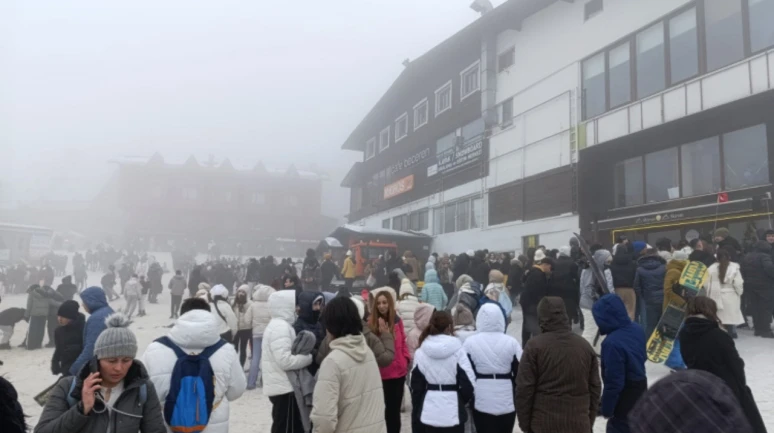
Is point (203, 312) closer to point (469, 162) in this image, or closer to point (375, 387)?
point (375, 387)

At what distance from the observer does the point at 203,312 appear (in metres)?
3.79

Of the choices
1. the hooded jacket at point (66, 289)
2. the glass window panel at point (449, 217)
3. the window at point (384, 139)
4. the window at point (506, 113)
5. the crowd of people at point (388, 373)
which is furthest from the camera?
the window at point (384, 139)

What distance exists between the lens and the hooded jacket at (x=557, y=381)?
12.8 feet

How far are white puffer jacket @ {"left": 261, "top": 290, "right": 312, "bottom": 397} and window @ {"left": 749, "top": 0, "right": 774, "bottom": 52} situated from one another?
14.3 metres

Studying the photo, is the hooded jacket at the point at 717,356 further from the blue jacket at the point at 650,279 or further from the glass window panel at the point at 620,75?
the glass window panel at the point at 620,75


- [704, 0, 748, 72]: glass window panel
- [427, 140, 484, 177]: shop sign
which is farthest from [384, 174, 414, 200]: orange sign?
[704, 0, 748, 72]: glass window panel

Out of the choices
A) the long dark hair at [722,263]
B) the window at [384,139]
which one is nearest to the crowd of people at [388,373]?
the long dark hair at [722,263]

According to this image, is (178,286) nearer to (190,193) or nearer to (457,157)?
(457,157)

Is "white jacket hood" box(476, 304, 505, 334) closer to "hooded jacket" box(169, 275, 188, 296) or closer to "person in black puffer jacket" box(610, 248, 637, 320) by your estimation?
"person in black puffer jacket" box(610, 248, 637, 320)

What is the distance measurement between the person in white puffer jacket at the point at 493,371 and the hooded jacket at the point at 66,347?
4.22m

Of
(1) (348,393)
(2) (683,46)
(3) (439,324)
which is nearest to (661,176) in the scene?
(2) (683,46)

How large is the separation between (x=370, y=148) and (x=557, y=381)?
125ft

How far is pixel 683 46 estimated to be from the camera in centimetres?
1545

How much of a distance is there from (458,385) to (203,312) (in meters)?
2.23
